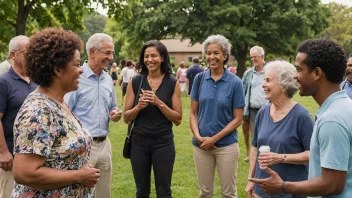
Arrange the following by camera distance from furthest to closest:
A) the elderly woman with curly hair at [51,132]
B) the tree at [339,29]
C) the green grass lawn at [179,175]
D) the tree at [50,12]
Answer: the tree at [339,29], the tree at [50,12], the green grass lawn at [179,175], the elderly woman with curly hair at [51,132]

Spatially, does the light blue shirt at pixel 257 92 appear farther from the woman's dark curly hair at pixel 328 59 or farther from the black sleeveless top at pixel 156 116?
the woman's dark curly hair at pixel 328 59

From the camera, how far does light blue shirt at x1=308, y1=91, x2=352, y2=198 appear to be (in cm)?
237

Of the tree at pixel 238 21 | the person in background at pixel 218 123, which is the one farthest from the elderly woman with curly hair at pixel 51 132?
the tree at pixel 238 21

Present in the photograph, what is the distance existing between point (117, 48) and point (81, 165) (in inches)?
3067

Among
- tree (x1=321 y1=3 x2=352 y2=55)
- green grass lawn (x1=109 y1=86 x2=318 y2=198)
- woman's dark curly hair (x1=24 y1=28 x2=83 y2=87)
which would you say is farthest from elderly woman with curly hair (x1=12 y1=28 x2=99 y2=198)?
tree (x1=321 y1=3 x2=352 y2=55)

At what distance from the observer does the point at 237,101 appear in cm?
479

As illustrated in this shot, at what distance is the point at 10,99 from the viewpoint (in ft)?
13.9

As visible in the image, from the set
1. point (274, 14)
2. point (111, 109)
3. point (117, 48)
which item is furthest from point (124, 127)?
point (117, 48)

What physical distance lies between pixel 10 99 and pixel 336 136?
3.23m

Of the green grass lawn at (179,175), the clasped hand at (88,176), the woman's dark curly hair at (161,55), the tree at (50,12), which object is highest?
the tree at (50,12)

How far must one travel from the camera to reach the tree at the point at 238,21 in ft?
105

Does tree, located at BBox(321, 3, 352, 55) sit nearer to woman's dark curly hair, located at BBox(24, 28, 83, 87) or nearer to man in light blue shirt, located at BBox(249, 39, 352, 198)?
man in light blue shirt, located at BBox(249, 39, 352, 198)

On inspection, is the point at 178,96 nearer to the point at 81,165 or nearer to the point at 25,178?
the point at 81,165

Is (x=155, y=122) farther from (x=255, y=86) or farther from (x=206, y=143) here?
(x=255, y=86)
